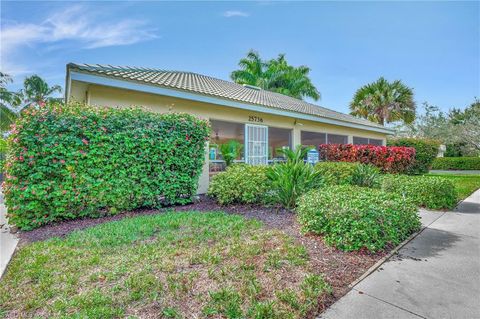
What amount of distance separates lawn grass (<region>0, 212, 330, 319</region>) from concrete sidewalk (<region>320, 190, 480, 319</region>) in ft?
1.39

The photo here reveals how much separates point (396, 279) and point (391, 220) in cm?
120

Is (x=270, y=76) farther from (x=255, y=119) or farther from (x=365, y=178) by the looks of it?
(x=365, y=178)

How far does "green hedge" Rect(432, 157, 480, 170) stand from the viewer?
23094 mm

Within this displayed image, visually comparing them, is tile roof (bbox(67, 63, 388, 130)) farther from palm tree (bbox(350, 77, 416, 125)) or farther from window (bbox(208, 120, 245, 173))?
palm tree (bbox(350, 77, 416, 125))

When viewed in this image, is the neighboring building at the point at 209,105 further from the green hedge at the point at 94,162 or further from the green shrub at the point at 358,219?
the green shrub at the point at 358,219

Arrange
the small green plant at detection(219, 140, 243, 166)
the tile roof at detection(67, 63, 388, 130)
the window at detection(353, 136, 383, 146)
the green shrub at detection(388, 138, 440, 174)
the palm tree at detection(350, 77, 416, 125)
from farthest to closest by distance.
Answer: the palm tree at detection(350, 77, 416, 125) < the window at detection(353, 136, 383, 146) < the green shrub at detection(388, 138, 440, 174) < the small green plant at detection(219, 140, 243, 166) < the tile roof at detection(67, 63, 388, 130)

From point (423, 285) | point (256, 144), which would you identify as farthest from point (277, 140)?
point (423, 285)

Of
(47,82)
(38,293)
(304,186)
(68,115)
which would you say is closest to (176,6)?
(68,115)

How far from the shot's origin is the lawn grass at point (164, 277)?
2225mm

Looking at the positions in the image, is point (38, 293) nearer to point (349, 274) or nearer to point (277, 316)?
point (277, 316)

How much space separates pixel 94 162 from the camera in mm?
5285

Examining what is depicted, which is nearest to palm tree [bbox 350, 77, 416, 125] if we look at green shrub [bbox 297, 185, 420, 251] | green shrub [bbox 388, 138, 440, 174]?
green shrub [bbox 388, 138, 440, 174]

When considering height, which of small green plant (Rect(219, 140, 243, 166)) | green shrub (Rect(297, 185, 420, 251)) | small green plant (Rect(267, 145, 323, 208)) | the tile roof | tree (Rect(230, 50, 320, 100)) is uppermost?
tree (Rect(230, 50, 320, 100))

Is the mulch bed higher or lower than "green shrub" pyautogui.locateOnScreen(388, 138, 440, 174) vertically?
lower
